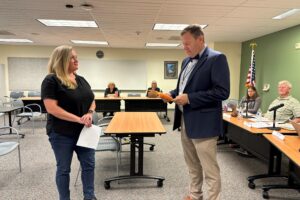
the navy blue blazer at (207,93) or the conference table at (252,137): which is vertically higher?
the navy blue blazer at (207,93)

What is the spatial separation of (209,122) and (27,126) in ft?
18.1

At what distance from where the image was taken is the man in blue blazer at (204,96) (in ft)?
5.16

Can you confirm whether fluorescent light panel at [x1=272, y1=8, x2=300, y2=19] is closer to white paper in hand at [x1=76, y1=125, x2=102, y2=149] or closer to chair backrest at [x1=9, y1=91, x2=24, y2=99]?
white paper in hand at [x1=76, y1=125, x2=102, y2=149]

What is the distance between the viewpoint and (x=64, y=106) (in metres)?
1.75

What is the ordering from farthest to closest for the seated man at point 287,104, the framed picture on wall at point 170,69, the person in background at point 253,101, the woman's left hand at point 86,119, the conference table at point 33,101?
the framed picture on wall at point 170,69
the conference table at point 33,101
the person in background at point 253,101
the seated man at point 287,104
the woman's left hand at point 86,119

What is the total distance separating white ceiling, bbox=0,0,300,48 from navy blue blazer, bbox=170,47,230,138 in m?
1.96

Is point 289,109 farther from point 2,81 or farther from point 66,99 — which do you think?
point 2,81

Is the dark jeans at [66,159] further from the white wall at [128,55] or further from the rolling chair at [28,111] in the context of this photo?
the white wall at [128,55]

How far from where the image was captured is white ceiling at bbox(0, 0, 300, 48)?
3.31m

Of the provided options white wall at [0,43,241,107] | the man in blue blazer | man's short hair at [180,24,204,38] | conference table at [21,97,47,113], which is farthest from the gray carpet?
white wall at [0,43,241,107]

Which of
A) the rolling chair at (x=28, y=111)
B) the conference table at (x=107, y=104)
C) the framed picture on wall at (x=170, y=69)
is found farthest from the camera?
the framed picture on wall at (x=170, y=69)

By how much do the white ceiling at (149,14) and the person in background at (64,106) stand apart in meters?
1.84

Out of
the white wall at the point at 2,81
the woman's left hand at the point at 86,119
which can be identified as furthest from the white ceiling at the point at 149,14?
the white wall at the point at 2,81

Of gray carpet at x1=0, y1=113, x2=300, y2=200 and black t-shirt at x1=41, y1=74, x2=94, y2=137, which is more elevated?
black t-shirt at x1=41, y1=74, x2=94, y2=137
